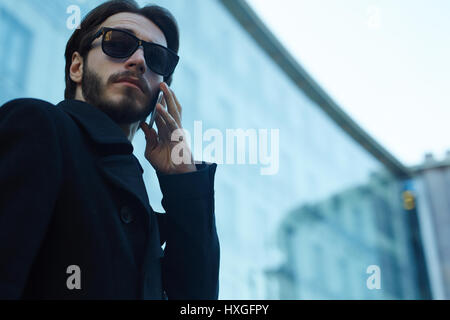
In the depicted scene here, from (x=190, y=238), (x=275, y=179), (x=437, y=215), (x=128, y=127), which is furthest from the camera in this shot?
(x=437, y=215)

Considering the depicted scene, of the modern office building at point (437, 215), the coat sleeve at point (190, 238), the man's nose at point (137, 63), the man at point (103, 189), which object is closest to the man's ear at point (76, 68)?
the man at point (103, 189)

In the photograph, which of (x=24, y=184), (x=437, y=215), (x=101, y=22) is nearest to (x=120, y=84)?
(x=101, y=22)

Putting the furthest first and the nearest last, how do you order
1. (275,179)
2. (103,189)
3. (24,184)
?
(275,179) → (103,189) → (24,184)

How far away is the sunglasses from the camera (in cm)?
106

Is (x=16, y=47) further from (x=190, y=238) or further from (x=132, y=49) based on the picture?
(x=190, y=238)

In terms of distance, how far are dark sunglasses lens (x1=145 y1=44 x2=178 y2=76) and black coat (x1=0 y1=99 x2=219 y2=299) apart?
22cm

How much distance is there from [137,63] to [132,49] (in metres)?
0.05

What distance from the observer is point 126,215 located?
84 cm

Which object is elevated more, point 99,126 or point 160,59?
point 160,59

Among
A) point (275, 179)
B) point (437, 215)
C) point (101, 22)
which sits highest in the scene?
point (275, 179)

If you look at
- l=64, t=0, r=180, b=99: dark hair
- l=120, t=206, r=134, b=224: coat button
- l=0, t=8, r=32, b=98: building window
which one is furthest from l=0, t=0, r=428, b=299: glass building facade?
l=120, t=206, r=134, b=224: coat button
